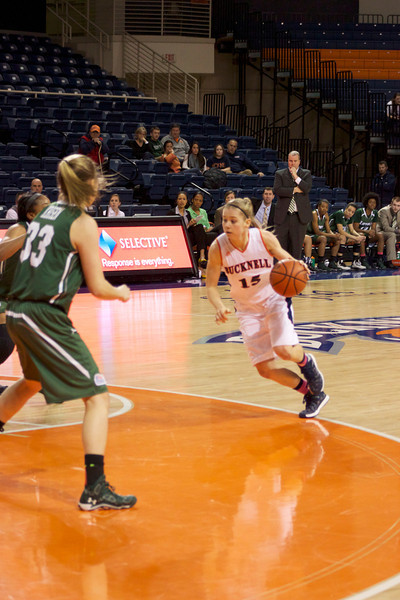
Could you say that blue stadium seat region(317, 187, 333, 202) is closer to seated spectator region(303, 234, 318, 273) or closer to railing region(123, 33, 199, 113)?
seated spectator region(303, 234, 318, 273)

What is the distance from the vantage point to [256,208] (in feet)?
51.1

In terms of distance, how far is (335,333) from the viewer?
886 cm

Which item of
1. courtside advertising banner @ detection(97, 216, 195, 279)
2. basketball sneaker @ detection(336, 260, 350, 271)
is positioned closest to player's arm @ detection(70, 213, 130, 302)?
courtside advertising banner @ detection(97, 216, 195, 279)

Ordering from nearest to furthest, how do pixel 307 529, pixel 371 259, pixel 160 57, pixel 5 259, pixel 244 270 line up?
pixel 307 529 → pixel 5 259 → pixel 244 270 → pixel 371 259 → pixel 160 57

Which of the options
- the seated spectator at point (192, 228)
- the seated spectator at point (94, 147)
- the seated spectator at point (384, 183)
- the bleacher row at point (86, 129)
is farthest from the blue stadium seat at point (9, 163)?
the seated spectator at point (384, 183)

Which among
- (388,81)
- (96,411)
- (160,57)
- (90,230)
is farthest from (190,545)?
(388,81)

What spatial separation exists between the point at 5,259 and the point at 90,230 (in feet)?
4.71

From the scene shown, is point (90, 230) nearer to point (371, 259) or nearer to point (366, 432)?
point (366, 432)

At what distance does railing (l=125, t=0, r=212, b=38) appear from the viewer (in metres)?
23.0

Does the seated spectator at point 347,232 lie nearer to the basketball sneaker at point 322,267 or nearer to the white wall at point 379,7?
the basketball sneaker at point 322,267

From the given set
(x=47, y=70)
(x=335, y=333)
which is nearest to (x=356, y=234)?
(x=47, y=70)

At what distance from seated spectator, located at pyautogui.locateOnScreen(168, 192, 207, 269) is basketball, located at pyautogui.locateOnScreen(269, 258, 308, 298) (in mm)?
9227

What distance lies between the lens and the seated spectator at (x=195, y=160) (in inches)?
678

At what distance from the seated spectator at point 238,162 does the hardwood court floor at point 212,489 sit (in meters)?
11.4
